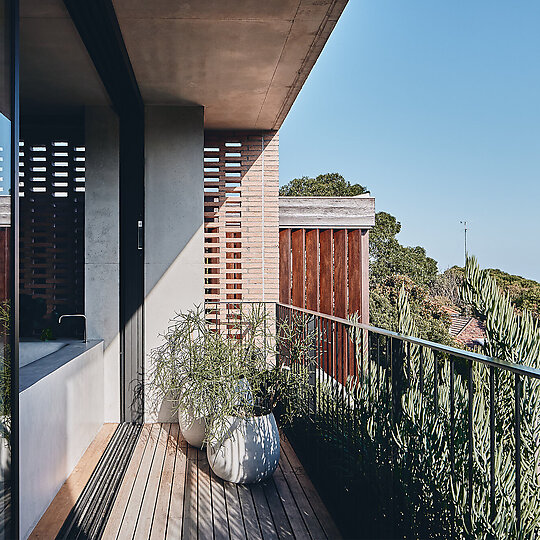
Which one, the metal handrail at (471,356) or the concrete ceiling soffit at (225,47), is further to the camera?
the concrete ceiling soffit at (225,47)

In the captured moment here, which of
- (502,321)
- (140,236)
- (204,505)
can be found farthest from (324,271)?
(502,321)

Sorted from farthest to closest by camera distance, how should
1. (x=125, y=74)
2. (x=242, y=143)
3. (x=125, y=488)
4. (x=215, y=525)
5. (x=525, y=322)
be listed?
1. (x=242, y=143)
2. (x=125, y=74)
3. (x=125, y=488)
4. (x=215, y=525)
5. (x=525, y=322)

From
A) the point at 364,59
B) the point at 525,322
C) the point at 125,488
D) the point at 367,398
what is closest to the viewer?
the point at 525,322

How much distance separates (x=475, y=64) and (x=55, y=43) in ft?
112

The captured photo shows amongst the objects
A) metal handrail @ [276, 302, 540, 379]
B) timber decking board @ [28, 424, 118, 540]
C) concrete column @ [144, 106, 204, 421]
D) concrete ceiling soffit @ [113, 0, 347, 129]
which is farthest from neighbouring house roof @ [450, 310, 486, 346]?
metal handrail @ [276, 302, 540, 379]

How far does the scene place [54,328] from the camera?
12.6 ft

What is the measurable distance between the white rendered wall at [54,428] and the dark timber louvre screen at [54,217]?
625mm

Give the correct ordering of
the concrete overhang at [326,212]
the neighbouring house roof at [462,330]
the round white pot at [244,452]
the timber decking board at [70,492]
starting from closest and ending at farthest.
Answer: the timber decking board at [70,492] < the round white pot at [244,452] < the concrete overhang at [326,212] < the neighbouring house roof at [462,330]

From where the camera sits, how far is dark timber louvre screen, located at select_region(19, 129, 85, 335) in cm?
393

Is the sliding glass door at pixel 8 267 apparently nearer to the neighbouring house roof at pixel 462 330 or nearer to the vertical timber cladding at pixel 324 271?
the vertical timber cladding at pixel 324 271

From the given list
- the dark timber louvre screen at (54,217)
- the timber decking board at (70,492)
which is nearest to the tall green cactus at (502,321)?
the timber decking board at (70,492)

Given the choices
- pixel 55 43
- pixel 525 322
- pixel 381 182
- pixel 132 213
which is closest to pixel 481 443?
pixel 525 322

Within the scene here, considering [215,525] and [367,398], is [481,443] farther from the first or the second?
[215,525]

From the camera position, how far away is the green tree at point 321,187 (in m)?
27.4
